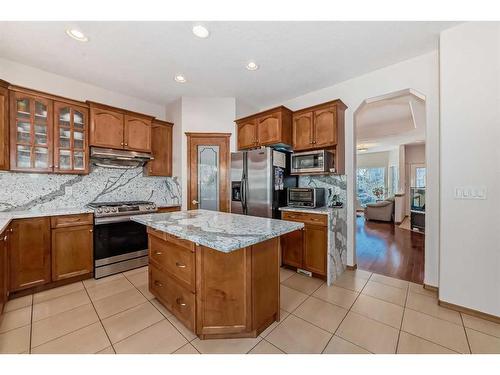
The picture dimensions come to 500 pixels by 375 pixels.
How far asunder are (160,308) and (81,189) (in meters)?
2.27

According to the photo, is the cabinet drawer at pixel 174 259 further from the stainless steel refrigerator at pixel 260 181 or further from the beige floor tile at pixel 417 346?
the beige floor tile at pixel 417 346

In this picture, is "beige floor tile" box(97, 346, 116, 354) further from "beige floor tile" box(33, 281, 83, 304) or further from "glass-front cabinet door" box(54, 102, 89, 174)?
"glass-front cabinet door" box(54, 102, 89, 174)

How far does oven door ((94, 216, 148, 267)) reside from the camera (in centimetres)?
278

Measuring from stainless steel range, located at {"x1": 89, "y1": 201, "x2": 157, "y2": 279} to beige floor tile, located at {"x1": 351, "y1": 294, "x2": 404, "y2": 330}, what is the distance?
2.87 metres

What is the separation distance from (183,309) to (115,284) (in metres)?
1.40

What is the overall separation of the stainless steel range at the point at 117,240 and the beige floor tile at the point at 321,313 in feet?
7.72

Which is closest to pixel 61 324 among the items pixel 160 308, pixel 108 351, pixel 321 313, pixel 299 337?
pixel 108 351

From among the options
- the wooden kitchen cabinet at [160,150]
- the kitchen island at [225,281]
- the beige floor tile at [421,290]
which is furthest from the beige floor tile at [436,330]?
the wooden kitchen cabinet at [160,150]

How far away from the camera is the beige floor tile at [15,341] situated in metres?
1.56

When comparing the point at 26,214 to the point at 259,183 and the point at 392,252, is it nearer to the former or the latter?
the point at 259,183

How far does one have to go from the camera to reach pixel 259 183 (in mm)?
3230

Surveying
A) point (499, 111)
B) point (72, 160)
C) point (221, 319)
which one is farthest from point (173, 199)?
point (499, 111)

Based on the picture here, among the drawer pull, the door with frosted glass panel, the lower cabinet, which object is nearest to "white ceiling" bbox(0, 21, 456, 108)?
the door with frosted glass panel

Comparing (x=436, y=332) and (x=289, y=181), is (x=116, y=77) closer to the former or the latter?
(x=289, y=181)
